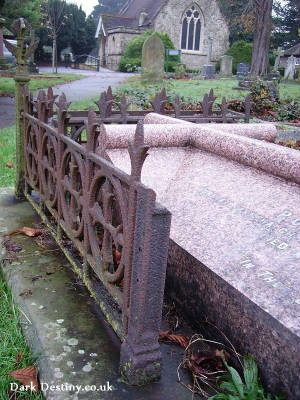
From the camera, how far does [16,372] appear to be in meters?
2.13

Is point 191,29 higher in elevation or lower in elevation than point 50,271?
higher

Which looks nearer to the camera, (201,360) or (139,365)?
(139,365)

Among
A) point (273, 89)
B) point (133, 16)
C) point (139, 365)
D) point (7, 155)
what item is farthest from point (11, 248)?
point (133, 16)

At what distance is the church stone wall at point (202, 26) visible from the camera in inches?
1663

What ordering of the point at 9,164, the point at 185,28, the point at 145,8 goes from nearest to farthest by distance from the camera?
the point at 9,164, the point at 185,28, the point at 145,8

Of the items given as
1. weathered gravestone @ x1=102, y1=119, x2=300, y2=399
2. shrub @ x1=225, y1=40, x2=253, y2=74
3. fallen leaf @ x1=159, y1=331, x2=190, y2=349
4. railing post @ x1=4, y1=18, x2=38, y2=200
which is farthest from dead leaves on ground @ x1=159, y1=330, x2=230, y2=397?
shrub @ x1=225, y1=40, x2=253, y2=74

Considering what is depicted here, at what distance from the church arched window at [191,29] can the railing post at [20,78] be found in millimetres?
42313

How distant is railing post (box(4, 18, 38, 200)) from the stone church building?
39.3 metres

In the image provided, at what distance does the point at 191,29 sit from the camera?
44.1 m

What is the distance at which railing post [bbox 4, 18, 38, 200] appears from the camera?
4.06 m

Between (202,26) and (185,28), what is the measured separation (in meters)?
1.72

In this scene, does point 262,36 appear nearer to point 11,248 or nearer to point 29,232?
point 29,232

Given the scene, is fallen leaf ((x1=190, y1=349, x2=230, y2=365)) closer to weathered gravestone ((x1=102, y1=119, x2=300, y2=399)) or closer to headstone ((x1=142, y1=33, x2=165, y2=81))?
weathered gravestone ((x1=102, y1=119, x2=300, y2=399))

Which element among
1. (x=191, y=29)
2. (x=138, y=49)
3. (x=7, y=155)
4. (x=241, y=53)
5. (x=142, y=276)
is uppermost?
(x=191, y=29)
